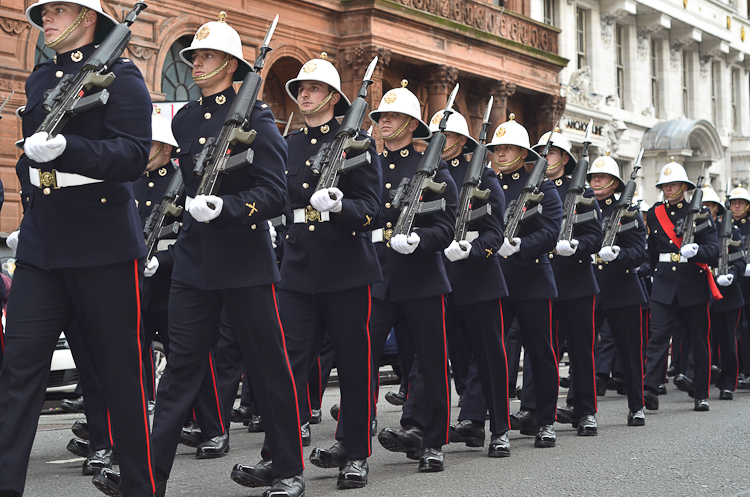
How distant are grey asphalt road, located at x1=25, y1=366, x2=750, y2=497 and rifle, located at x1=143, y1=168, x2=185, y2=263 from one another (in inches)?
55.4

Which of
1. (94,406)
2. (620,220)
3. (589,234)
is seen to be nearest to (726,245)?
(620,220)

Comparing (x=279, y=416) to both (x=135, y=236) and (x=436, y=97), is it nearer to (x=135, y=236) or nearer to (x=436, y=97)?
(x=135, y=236)

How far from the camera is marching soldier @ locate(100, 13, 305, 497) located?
17.8 feet

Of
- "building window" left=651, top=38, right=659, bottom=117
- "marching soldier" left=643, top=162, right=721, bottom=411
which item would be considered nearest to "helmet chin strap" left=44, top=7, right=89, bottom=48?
"marching soldier" left=643, top=162, right=721, bottom=411

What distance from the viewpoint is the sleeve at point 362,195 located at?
6059mm

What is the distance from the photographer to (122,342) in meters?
4.87

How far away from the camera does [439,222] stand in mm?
6910

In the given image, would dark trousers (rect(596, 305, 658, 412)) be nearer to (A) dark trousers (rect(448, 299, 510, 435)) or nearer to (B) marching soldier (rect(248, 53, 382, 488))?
(A) dark trousers (rect(448, 299, 510, 435))

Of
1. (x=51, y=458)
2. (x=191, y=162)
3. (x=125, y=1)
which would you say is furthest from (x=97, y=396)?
(x=125, y=1)

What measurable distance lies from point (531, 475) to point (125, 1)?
1290cm

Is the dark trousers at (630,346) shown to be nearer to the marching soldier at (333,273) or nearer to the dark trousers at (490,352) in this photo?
the dark trousers at (490,352)

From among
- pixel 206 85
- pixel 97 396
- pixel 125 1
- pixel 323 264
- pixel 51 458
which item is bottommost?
pixel 51 458

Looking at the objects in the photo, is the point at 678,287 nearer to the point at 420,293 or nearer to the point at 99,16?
the point at 420,293

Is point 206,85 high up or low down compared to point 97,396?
up
